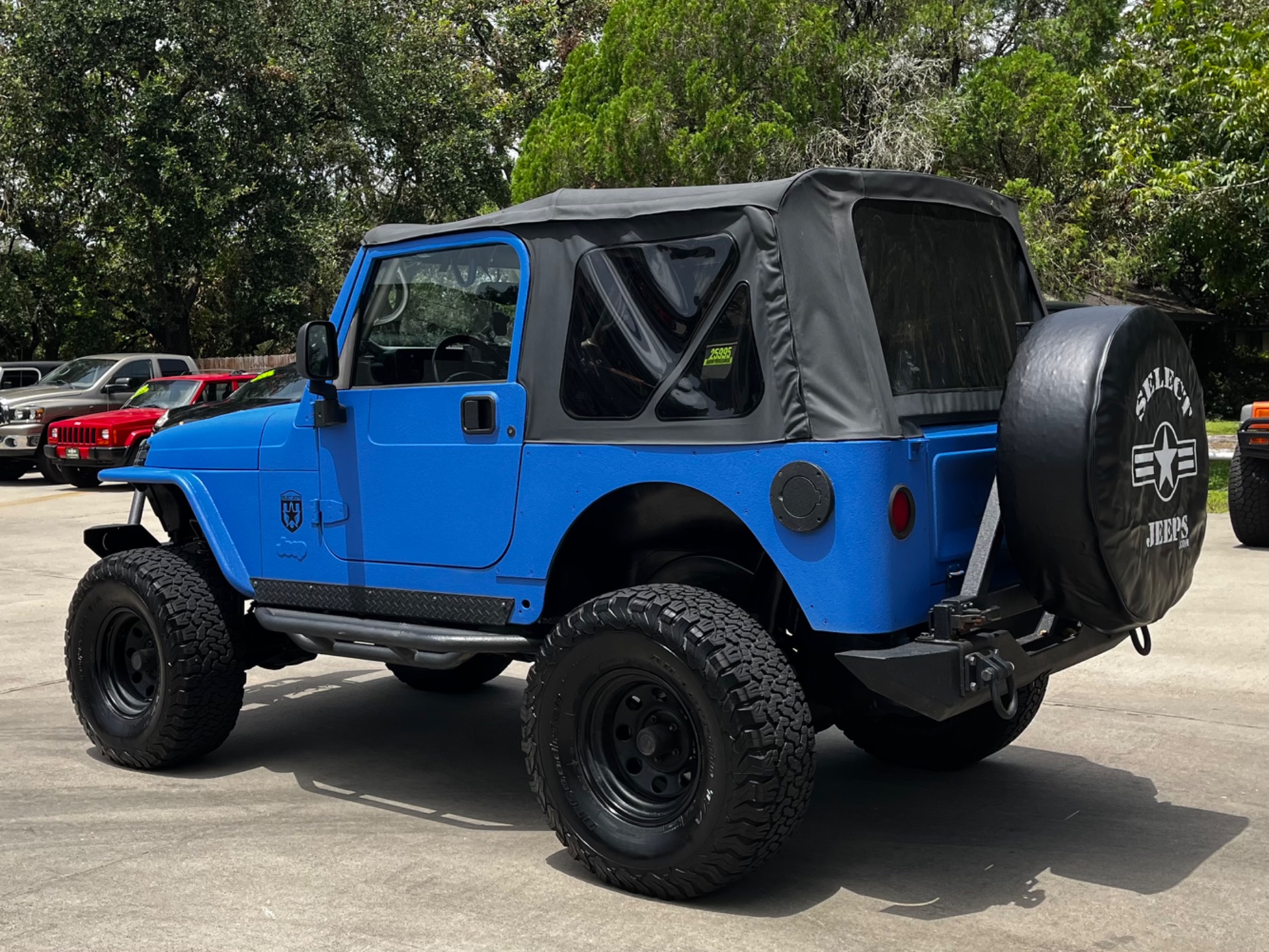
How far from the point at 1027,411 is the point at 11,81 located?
26.6m

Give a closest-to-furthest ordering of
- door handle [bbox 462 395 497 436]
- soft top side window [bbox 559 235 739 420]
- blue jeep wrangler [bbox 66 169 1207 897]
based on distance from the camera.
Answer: blue jeep wrangler [bbox 66 169 1207 897] → soft top side window [bbox 559 235 739 420] → door handle [bbox 462 395 497 436]

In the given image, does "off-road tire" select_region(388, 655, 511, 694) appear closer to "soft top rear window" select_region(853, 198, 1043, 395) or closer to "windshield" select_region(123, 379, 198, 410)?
"soft top rear window" select_region(853, 198, 1043, 395)

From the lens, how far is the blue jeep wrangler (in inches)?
161

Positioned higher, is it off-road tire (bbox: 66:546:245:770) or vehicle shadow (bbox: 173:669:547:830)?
off-road tire (bbox: 66:546:245:770)

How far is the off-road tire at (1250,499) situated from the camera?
38.2ft

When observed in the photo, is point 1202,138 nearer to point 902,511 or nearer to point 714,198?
point 714,198

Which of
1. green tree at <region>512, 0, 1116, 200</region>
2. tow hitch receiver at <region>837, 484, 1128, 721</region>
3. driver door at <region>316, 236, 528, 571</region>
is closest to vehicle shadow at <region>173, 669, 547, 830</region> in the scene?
driver door at <region>316, 236, 528, 571</region>

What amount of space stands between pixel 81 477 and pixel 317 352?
16.6 m

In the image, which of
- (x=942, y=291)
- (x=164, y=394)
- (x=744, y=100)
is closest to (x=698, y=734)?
(x=942, y=291)

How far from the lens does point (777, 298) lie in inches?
170

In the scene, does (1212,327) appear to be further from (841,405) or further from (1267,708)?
(841,405)

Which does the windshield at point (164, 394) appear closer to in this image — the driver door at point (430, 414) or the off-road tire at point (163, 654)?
the off-road tire at point (163, 654)

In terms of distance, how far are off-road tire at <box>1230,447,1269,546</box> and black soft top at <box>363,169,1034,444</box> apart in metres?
7.83

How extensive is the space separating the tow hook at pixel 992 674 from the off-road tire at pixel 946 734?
122 cm
